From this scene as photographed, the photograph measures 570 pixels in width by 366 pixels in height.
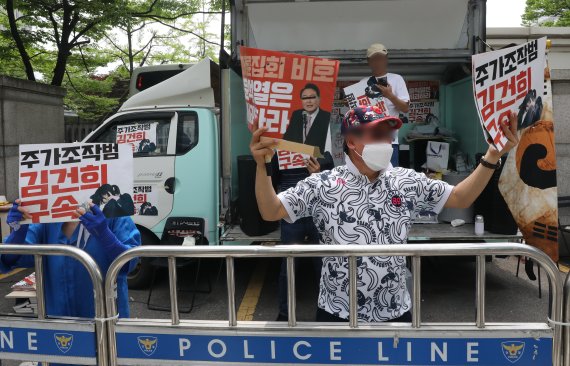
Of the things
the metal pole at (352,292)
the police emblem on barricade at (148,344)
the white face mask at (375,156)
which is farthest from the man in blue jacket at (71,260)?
the white face mask at (375,156)

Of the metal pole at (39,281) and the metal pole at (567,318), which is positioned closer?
the metal pole at (567,318)

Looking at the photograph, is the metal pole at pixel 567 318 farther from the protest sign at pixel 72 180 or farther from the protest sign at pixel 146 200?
the protest sign at pixel 146 200

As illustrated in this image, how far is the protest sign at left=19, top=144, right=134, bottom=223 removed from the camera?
2.35 meters

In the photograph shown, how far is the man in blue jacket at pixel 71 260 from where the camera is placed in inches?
96.0

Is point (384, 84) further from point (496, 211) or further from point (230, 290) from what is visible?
point (230, 290)

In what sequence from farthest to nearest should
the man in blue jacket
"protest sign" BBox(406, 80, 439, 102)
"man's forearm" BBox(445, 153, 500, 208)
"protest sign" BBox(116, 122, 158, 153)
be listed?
"protest sign" BBox(406, 80, 439, 102) → "protest sign" BBox(116, 122, 158, 153) → the man in blue jacket → "man's forearm" BBox(445, 153, 500, 208)

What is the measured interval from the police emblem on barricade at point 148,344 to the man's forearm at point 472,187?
4.91 feet

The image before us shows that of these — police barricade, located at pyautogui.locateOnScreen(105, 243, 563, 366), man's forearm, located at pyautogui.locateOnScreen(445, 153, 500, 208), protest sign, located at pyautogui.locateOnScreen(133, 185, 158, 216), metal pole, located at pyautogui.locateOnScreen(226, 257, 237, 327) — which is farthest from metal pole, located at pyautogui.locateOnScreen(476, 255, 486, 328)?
protest sign, located at pyautogui.locateOnScreen(133, 185, 158, 216)

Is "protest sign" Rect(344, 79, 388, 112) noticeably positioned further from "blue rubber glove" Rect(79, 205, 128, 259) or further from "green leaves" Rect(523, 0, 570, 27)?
"green leaves" Rect(523, 0, 570, 27)

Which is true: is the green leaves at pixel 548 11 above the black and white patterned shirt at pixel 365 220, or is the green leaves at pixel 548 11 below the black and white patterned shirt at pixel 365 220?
above

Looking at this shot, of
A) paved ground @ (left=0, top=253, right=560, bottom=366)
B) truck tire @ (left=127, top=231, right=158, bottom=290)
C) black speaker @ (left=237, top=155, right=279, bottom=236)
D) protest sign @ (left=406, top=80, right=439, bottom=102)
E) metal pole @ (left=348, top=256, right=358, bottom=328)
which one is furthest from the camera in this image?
protest sign @ (left=406, top=80, right=439, bottom=102)

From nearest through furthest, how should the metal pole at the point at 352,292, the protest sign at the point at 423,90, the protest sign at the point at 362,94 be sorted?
the metal pole at the point at 352,292 → the protest sign at the point at 362,94 → the protest sign at the point at 423,90

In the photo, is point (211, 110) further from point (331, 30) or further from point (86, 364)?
point (86, 364)

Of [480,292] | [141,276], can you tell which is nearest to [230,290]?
[480,292]
